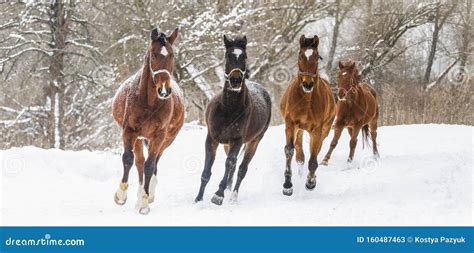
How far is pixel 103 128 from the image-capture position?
19016 mm

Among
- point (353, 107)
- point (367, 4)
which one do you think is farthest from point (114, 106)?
point (367, 4)

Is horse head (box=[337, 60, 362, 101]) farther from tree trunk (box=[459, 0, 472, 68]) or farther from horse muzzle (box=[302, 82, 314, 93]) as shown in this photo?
tree trunk (box=[459, 0, 472, 68])

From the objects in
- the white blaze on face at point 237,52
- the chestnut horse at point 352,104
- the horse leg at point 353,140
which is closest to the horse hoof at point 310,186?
the chestnut horse at point 352,104

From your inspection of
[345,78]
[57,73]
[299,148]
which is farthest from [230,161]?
[57,73]

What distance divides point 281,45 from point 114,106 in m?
13.1

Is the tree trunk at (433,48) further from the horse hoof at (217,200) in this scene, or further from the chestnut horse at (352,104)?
the horse hoof at (217,200)

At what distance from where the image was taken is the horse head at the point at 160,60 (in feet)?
20.6

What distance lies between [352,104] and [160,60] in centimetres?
455

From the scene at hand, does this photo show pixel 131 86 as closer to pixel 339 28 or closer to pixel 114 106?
pixel 114 106

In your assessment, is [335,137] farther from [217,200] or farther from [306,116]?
[217,200]

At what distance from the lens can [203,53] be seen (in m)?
18.2

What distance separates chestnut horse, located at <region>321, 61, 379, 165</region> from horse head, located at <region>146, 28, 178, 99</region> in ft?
12.4

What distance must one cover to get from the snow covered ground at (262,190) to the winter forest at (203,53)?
21.1 ft

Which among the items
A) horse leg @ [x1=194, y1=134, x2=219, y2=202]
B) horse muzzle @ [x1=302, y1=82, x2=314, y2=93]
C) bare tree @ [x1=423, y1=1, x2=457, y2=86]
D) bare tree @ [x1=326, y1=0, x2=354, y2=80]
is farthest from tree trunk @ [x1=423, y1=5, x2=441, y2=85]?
horse leg @ [x1=194, y1=134, x2=219, y2=202]
